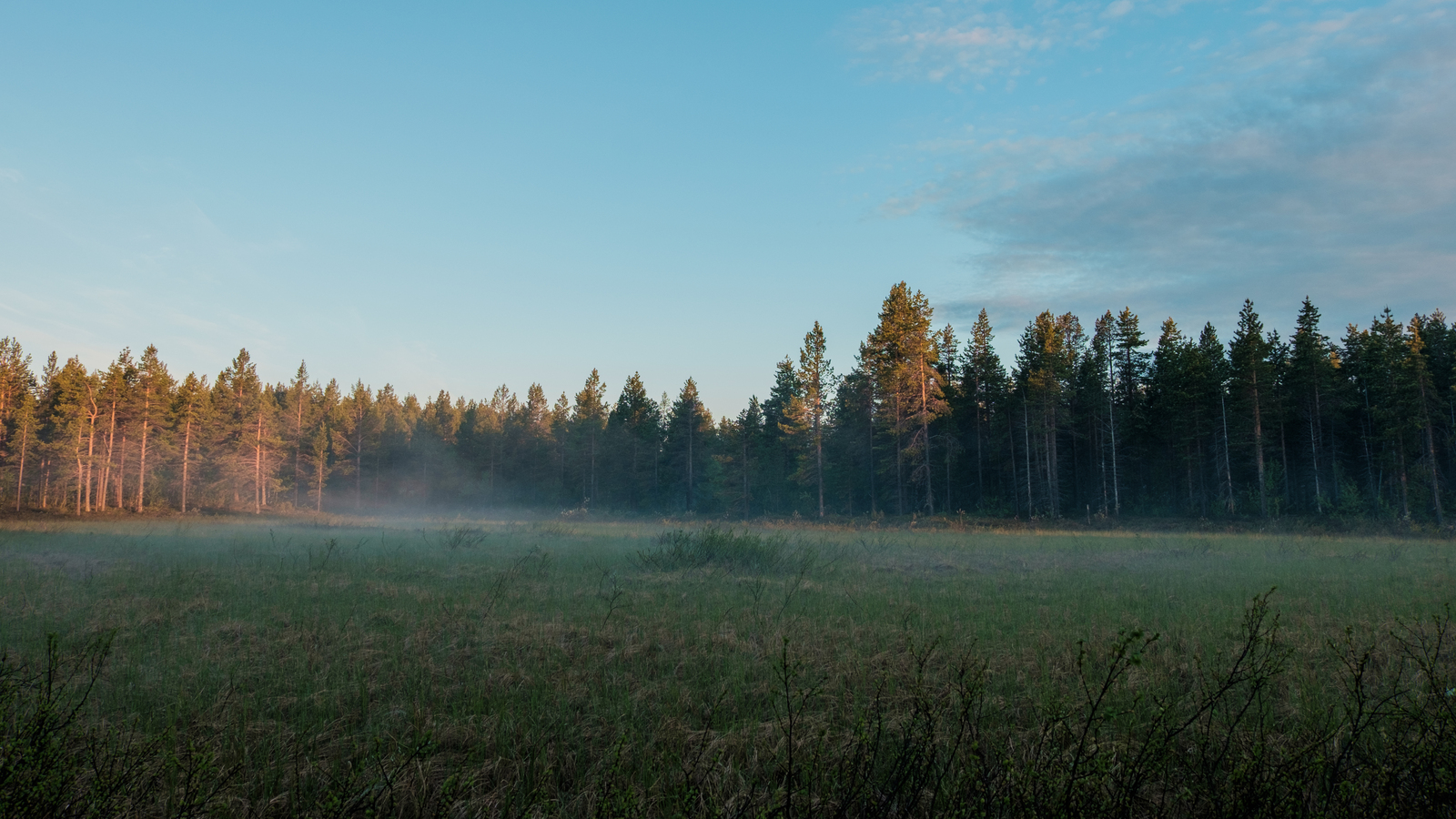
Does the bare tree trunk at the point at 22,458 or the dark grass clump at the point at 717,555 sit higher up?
the bare tree trunk at the point at 22,458

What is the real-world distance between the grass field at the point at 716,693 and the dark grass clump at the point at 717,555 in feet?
3.73

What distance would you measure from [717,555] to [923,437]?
3170 centimetres

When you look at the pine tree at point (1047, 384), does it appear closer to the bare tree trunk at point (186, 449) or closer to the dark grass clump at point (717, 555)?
the dark grass clump at point (717, 555)

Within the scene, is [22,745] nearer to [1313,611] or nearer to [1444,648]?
[1444,648]

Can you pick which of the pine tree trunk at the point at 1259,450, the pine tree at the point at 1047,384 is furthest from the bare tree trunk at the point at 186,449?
the pine tree trunk at the point at 1259,450

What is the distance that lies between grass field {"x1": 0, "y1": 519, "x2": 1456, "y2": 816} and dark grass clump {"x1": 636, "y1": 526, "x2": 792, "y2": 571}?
114 centimetres

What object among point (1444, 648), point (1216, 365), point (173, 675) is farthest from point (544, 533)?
point (1216, 365)

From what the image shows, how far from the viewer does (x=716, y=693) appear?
5.77 meters

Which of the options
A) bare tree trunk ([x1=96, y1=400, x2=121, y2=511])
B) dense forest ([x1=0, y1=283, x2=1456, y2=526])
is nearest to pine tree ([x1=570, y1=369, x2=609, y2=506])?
dense forest ([x1=0, y1=283, x2=1456, y2=526])

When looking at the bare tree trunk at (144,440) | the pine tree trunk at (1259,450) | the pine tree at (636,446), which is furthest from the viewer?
the pine tree at (636,446)

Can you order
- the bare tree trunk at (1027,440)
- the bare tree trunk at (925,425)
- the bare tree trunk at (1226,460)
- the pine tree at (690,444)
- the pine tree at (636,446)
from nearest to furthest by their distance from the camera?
1. the bare tree trunk at (1226,460)
2. the bare tree trunk at (925,425)
3. the bare tree trunk at (1027,440)
4. the pine tree at (690,444)
5. the pine tree at (636,446)

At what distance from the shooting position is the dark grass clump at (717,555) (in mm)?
14656

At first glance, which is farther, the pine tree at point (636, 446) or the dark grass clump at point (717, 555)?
Result: the pine tree at point (636, 446)

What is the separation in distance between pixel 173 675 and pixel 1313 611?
1402cm
